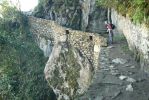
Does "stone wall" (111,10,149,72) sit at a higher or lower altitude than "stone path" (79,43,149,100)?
higher

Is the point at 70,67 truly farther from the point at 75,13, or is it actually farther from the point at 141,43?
the point at 141,43

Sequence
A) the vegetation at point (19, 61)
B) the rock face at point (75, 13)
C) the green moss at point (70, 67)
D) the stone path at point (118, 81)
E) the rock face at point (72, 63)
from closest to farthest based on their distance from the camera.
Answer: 1. the stone path at point (118, 81)
2. the rock face at point (72, 63)
3. the green moss at point (70, 67)
4. the vegetation at point (19, 61)
5. the rock face at point (75, 13)

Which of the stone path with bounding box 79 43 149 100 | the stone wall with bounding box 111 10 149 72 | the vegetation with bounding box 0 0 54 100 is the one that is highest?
the stone wall with bounding box 111 10 149 72

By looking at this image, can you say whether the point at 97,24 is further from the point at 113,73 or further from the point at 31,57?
the point at 113,73

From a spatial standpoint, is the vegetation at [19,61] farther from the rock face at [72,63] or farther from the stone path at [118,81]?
the stone path at [118,81]

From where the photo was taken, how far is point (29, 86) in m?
20.8

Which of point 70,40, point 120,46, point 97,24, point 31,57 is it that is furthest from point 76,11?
point 120,46

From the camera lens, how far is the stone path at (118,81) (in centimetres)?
776

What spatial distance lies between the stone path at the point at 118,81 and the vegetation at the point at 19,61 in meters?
9.50

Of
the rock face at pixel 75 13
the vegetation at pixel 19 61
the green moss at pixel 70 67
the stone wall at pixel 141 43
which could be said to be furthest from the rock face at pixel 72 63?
the stone wall at pixel 141 43

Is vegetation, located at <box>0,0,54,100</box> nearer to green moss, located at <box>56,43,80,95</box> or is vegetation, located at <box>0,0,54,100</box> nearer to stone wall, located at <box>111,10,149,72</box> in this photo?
green moss, located at <box>56,43,80,95</box>

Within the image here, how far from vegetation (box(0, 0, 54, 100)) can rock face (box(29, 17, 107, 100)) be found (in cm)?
253

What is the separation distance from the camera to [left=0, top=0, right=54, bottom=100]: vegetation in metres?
20.3

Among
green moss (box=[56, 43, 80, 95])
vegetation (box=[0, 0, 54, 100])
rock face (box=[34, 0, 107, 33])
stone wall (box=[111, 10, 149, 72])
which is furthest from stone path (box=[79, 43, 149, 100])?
vegetation (box=[0, 0, 54, 100])
